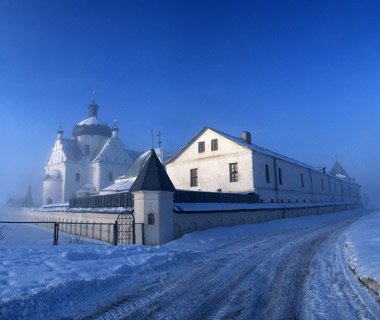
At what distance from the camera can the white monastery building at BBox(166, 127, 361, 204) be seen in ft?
95.9

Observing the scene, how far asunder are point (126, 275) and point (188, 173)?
26007mm

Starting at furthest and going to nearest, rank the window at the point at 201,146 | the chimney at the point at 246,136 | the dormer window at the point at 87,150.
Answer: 1. the dormer window at the point at 87,150
2. the chimney at the point at 246,136
3. the window at the point at 201,146

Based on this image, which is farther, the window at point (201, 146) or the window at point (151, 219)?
the window at point (201, 146)

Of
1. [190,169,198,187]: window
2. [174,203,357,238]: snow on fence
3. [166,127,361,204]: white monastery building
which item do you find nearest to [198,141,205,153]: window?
[166,127,361,204]: white monastery building

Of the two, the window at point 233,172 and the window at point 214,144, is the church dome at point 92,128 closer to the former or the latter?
the window at point 214,144

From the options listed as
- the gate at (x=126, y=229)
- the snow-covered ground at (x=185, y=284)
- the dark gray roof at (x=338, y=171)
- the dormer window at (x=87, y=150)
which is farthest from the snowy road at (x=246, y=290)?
the dark gray roof at (x=338, y=171)

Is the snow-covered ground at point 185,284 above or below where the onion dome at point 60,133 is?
below

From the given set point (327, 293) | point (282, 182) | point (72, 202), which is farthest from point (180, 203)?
point (282, 182)

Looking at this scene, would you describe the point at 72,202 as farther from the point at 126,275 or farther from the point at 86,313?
the point at 86,313

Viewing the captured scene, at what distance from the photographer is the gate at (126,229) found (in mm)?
14923

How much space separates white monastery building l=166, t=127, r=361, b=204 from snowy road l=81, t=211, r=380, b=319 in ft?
61.7

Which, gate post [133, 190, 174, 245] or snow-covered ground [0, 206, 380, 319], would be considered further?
gate post [133, 190, 174, 245]

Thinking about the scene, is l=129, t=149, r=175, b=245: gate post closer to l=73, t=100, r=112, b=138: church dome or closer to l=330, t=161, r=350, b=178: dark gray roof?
l=73, t=100, r=112, b=138: church dome

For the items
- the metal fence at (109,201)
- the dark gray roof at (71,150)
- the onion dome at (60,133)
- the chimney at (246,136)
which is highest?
the onion dome at (60,133)
